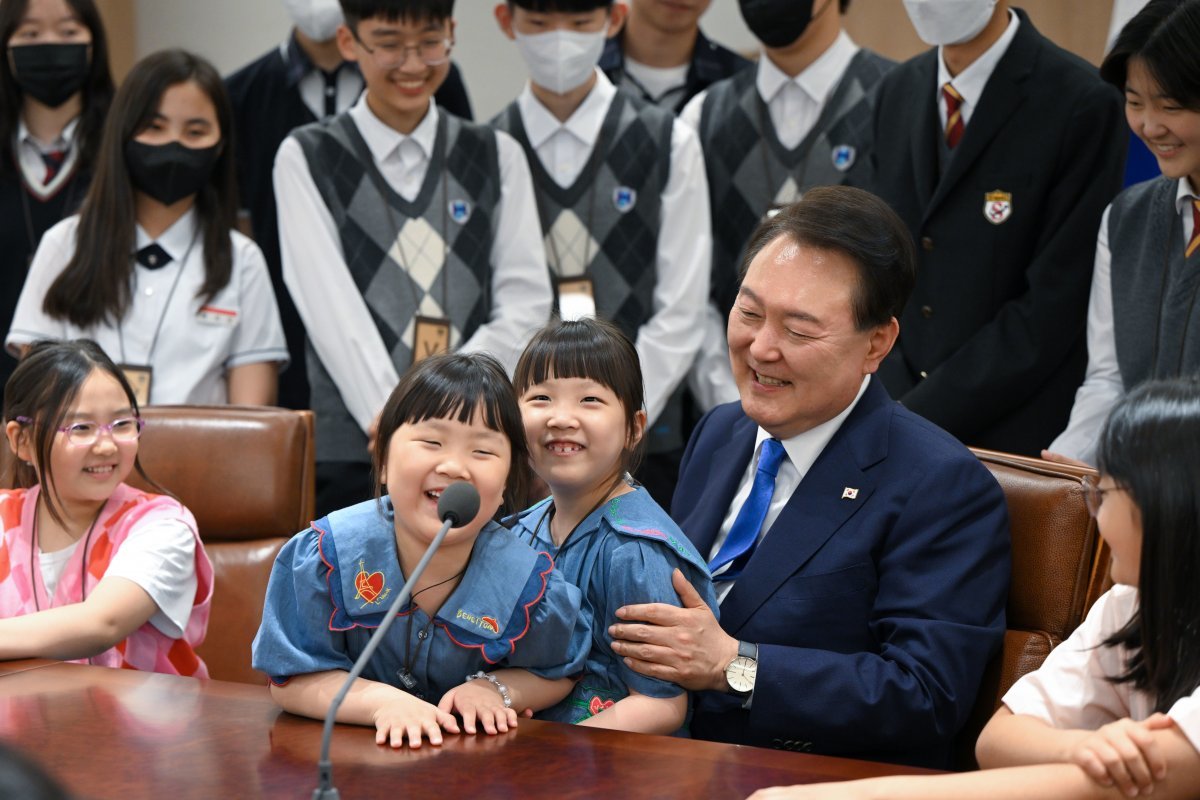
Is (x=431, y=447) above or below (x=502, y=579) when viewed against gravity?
above

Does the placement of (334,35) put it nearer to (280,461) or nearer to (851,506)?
(280,461)

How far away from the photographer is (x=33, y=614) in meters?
2.06

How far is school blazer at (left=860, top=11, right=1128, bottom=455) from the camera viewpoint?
9.45ft

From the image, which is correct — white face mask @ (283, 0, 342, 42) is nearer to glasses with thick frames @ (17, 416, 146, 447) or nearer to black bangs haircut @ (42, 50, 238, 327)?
black bangs haircut @ (42, 50, 238, 327)

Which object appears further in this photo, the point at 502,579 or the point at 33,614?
the point at 33,614

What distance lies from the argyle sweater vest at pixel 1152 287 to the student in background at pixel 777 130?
2.56ft

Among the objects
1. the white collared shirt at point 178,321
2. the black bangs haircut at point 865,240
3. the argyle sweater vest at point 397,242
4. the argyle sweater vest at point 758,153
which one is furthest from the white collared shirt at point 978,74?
the white collared shirt at point 178,321

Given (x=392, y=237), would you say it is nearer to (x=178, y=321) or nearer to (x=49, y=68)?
(x=178, y=321)

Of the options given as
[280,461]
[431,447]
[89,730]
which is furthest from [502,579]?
[280,461]

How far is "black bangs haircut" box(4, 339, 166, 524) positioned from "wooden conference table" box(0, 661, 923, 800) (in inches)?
23.7

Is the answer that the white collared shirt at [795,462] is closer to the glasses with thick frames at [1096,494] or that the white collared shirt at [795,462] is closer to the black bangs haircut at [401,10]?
the glasses with thick frames at [1096,494]

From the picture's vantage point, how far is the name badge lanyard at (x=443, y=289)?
3.31 meters

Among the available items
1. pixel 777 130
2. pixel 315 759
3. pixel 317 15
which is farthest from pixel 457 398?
pixel 317 15

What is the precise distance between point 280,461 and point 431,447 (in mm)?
898
